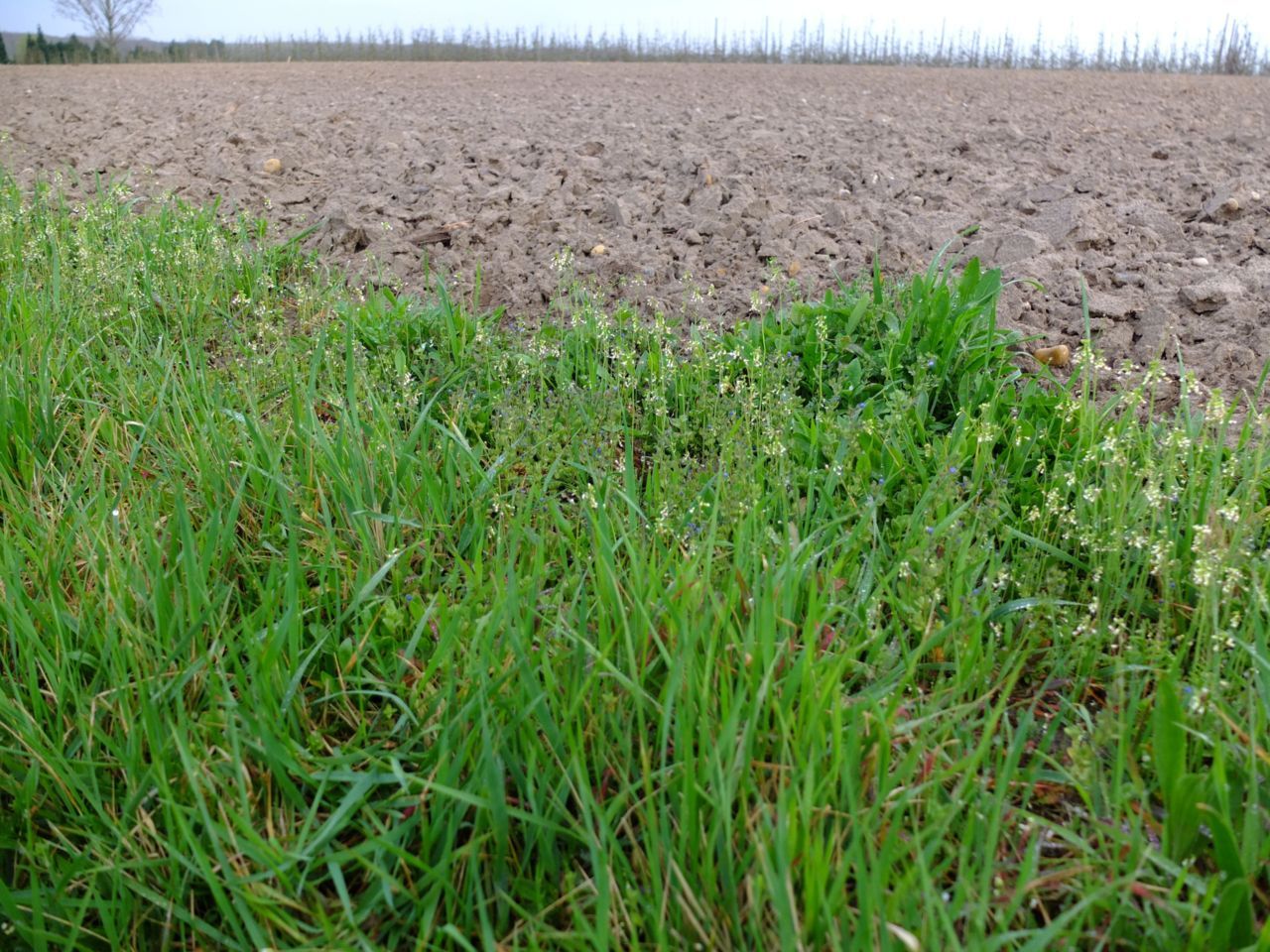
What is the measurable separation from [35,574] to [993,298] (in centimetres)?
282

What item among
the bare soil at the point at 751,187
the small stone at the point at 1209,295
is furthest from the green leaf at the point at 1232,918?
the small stone at the point at 1209,295

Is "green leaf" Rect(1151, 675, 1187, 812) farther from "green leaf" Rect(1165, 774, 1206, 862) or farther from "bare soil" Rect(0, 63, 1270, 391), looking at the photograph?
"bare soil" Rect(0, 63, 1270, 391)

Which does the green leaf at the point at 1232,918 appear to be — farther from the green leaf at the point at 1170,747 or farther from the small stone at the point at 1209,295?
the small stone at the point at 1209,295

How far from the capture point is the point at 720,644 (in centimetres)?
191

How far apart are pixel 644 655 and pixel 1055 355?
2.10 m

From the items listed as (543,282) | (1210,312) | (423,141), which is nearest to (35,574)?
(543,282)

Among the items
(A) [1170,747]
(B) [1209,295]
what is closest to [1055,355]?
(B) [1209,295]

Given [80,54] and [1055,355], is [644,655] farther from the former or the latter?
[80,54]

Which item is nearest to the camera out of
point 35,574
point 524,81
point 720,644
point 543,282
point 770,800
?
point 770,800

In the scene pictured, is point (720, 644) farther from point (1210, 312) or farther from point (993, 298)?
point (1210, 312)

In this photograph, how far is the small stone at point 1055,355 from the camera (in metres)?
3.29

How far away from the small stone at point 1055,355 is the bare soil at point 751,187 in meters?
0.07

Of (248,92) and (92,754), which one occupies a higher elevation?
(248,92)

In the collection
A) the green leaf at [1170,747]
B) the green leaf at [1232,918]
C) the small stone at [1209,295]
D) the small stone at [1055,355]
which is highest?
the small stone at [1209,295]
